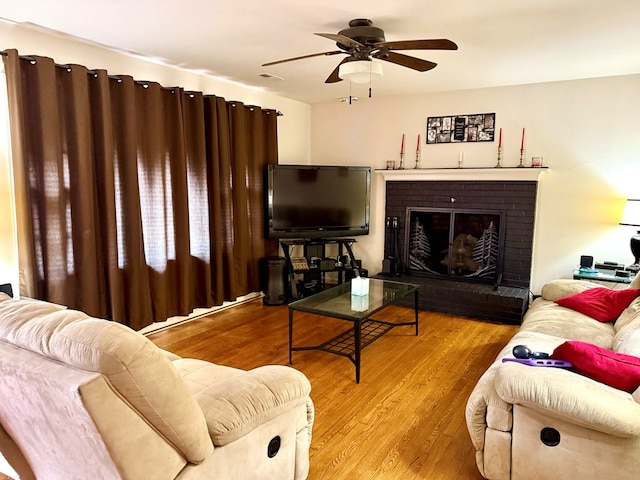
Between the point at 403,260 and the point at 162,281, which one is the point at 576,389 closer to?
the point at 162,281

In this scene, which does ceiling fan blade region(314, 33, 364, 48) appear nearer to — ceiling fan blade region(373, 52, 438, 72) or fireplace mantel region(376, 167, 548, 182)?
ceiling fan blade region(373, 52, 438, 72)

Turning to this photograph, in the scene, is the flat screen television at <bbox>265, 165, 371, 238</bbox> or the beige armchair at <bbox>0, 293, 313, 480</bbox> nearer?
the beige armchair at <bbox>0, 293, 313, 480</bbox>

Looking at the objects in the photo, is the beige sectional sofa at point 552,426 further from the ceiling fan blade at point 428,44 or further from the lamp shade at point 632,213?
the lamp shade at point 632,213

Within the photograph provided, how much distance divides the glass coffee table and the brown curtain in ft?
4.53

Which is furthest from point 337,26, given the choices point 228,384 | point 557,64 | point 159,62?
point 228,384

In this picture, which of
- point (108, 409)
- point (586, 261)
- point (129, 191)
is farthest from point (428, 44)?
point (586, 261)

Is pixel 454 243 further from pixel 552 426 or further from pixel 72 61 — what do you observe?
pixel 72 61

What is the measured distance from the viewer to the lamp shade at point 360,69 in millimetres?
2838

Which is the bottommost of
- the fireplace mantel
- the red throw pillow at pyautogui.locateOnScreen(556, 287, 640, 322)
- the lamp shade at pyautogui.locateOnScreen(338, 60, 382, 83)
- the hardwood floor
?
the hardwood floor

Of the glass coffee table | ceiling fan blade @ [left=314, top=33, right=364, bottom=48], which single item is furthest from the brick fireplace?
ceiling fan blade @ [left=314, top=33, right=364, bottom=48]

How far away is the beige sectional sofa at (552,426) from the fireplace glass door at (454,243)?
2.81m

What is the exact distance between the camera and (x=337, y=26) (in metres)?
2.98

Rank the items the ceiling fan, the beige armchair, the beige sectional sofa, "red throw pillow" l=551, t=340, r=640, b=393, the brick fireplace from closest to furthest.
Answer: the beige armchair
the beige sectional sofa
"red throw pillow" l=551, t=340, r=640, b=393
the ceiling fan
the brick fireplace

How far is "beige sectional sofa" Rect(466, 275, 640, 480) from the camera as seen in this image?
1737 millimetres
